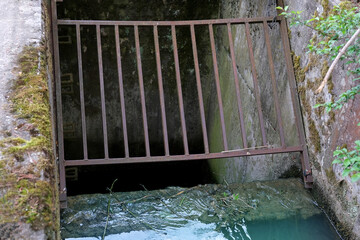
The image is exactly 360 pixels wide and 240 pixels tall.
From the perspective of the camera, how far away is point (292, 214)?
108 inches

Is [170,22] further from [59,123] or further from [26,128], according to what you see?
[26,128]

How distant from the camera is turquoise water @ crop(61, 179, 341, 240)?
99.0 inches

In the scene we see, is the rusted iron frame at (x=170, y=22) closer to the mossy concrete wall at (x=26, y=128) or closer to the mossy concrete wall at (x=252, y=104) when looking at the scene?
the mossy concrete wall at (x=252, y=104)

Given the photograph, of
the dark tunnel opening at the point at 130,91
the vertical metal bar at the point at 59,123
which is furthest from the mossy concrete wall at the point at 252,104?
the vertical metal bar at the point at 59,123

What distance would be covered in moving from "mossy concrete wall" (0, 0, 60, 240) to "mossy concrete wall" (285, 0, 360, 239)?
1758mm

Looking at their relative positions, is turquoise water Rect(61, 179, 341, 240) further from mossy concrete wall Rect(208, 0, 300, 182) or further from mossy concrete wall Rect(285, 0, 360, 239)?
mossy concrete wall Rect(208, 0, 300, 182)

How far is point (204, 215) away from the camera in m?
2.74

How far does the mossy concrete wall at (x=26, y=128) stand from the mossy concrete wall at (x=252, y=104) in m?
2.06

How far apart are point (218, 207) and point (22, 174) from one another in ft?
4.81

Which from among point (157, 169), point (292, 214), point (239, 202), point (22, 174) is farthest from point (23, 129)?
point (157, 169)

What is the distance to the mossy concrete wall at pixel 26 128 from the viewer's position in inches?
69.3

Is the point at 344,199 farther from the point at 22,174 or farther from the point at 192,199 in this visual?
the point at 22,174

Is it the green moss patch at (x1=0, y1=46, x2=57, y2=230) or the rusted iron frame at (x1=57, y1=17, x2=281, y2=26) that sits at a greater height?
the rusted iron frame at (x1=57, y1=17, x2=281, y2=26)

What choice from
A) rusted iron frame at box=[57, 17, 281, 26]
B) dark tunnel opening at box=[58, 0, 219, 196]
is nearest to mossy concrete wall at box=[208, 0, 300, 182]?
rusted iron frame at box=[57, 17, 281, 26]
